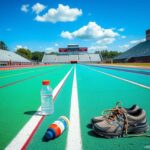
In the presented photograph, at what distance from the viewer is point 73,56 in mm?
177375

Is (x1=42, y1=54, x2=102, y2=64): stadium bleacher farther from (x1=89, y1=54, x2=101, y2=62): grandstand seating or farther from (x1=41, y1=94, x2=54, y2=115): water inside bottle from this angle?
(x1=41, y1=94, x2=54, y2=115): water inside bottle

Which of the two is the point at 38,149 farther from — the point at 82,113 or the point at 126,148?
the point at 82,113

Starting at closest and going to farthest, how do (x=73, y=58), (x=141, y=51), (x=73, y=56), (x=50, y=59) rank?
(x=141, y=51)
(x=50, y=59)
(x=73, y=58)
(x=73, y=56)

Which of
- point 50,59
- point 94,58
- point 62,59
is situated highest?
point 94,58

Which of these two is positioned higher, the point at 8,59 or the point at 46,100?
the point at 8,59

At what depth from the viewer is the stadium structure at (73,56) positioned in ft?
564

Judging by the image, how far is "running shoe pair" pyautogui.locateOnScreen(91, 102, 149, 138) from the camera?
12.1ft

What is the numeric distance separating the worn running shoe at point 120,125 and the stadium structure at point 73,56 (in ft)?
541

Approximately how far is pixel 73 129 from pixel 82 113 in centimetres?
130

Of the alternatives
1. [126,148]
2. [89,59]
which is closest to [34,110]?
[126,148]

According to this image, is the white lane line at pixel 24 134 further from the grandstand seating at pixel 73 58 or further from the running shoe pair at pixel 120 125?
the grandstand seating at pixel 73 58

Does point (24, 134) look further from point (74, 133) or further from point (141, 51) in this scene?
point (141, 51)

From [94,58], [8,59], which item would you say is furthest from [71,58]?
[8,59]

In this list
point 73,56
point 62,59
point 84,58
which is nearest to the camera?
point 84,58
